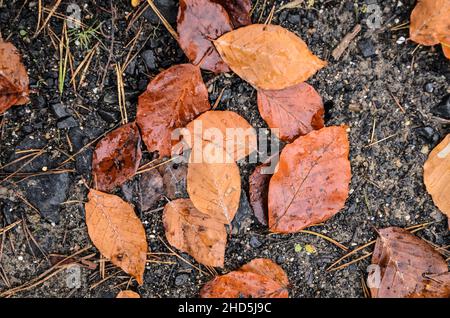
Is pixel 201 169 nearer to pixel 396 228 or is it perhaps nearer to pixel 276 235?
pixel 276 235

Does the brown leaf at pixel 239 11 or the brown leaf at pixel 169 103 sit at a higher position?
the brown leaf at pixel 239 11

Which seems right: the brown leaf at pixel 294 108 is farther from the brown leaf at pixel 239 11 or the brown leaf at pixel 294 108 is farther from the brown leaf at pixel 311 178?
the brown leaf at pixel 239 11

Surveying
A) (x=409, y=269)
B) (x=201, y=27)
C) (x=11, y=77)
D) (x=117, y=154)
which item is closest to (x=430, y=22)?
(x=201, y=27)

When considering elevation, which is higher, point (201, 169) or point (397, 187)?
point (201, 169)

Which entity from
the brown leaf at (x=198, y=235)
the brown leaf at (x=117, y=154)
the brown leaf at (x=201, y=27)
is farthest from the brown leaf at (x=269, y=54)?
the brown leaf at (x=198, y=235)

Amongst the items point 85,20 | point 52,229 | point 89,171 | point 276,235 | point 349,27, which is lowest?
point 276,235

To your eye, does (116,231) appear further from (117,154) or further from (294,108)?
(294,108)

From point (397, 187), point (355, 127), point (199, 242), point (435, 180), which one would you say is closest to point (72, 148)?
point (199, 242)

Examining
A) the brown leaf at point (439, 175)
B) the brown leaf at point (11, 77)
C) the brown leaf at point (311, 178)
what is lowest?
the brown leaf at point (439, 175)
